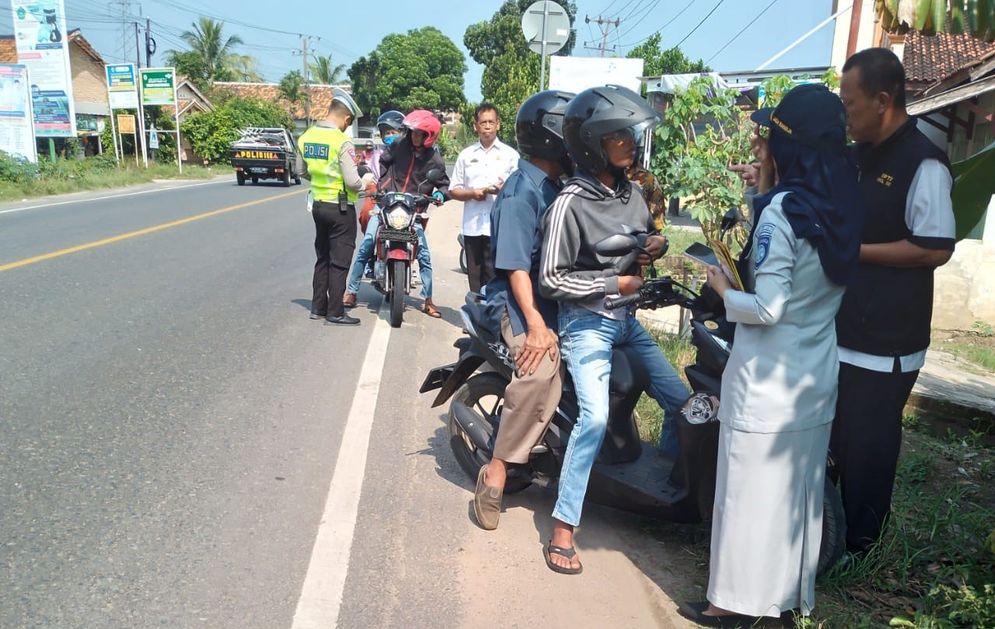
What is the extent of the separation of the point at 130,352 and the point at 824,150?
528 cm

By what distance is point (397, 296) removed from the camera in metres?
7.59

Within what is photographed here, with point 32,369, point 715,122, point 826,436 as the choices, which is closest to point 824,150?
point 826,436

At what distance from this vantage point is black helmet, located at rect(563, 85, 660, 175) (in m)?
3.22

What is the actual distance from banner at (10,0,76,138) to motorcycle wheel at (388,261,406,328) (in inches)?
937

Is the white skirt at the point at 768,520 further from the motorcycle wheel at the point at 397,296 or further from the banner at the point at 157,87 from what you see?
the banner at the point at 157,87

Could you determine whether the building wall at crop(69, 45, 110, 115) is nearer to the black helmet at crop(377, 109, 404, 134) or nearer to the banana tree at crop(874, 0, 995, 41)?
the black helmet at crop(377, 109, 404, 134)

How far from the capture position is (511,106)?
111ft

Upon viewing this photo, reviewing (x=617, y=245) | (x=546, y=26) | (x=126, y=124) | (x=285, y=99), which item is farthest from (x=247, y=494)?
(x=285, y=99)

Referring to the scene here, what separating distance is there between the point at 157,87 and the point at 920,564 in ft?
128

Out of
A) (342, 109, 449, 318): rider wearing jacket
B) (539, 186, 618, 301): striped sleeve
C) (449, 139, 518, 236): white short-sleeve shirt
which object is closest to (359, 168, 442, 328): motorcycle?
(342, 109, 449, 318): rider wearing jacket

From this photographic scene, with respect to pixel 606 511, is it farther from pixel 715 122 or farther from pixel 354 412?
pixel 715 122

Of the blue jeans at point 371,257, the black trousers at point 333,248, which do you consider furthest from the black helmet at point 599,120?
the blue jeans at point 371,257

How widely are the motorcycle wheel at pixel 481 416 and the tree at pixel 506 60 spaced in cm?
1586

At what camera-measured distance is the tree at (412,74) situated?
208 feet
